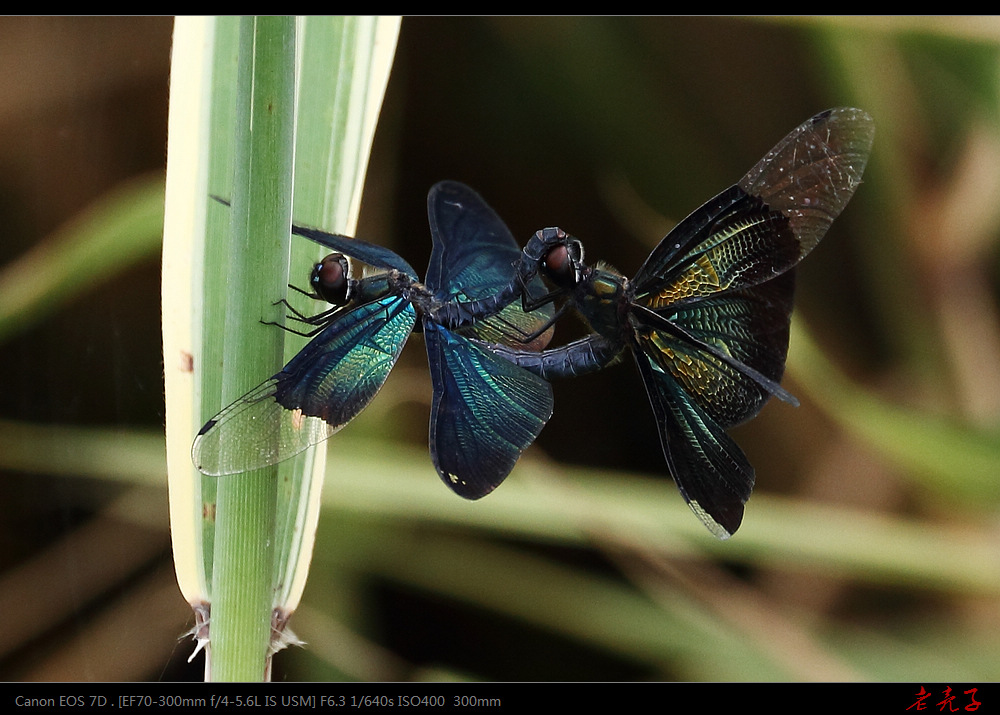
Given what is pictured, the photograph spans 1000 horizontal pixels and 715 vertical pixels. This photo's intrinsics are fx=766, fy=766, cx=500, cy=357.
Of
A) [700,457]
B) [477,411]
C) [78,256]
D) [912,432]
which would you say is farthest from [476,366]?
[912,432]

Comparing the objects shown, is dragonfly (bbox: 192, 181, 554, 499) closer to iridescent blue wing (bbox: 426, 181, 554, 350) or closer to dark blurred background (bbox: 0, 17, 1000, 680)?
iridescent blue wing (bbox: 426, 181, 554, 350)

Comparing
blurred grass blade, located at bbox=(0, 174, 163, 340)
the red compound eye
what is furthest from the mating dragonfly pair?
blurred grass blade, located at bbox=(0, 174, 163, 340)

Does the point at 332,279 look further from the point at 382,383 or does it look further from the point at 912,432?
the point at 912,432

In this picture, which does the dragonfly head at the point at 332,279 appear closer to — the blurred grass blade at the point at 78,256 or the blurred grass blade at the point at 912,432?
the blurred grass blade at the point at 78,256

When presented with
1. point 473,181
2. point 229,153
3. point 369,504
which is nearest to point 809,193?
point 229,153

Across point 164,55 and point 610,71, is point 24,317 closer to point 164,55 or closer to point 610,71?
point 164,55
